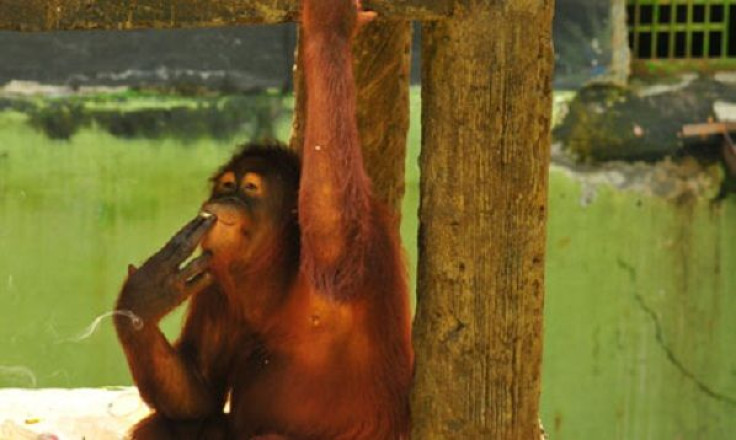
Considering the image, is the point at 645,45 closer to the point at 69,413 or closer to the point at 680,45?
the point at 680,45

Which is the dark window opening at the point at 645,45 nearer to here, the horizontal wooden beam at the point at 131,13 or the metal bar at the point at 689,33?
the metal bar at the point at 689,33

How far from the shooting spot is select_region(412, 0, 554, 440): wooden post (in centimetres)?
410

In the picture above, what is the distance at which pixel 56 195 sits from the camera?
7.45 meters

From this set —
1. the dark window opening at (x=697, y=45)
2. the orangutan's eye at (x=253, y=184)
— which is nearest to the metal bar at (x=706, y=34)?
the dark window opening at (x=697, y=45)

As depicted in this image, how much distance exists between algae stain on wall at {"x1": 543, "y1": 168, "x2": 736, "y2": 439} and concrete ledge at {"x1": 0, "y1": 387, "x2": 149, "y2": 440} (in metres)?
2.28

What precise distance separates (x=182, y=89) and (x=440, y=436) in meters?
3.51

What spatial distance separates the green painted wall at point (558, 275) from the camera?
746 centimetres

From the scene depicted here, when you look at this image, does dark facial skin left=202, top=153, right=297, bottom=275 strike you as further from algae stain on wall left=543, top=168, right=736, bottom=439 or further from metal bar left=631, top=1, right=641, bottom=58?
metal bar left=631, top=1, right=641, bottom=58

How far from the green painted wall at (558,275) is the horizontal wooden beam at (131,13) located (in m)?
3.42

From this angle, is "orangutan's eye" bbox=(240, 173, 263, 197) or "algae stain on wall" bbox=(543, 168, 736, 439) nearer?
"orangutan's eye" bbox=(240, 173, 263, 197)

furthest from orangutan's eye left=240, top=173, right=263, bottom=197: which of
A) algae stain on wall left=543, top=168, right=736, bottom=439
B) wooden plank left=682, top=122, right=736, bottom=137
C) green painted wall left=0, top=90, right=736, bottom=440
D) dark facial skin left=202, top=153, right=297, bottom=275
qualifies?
wooden plank left=682, top=122, right=736, bottom=137

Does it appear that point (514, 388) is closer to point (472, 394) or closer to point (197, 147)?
point (472, 394)

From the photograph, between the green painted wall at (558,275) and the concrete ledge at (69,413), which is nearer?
the concrete ledge at (69,413)

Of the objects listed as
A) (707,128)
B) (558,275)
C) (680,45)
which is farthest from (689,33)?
(558,275)
